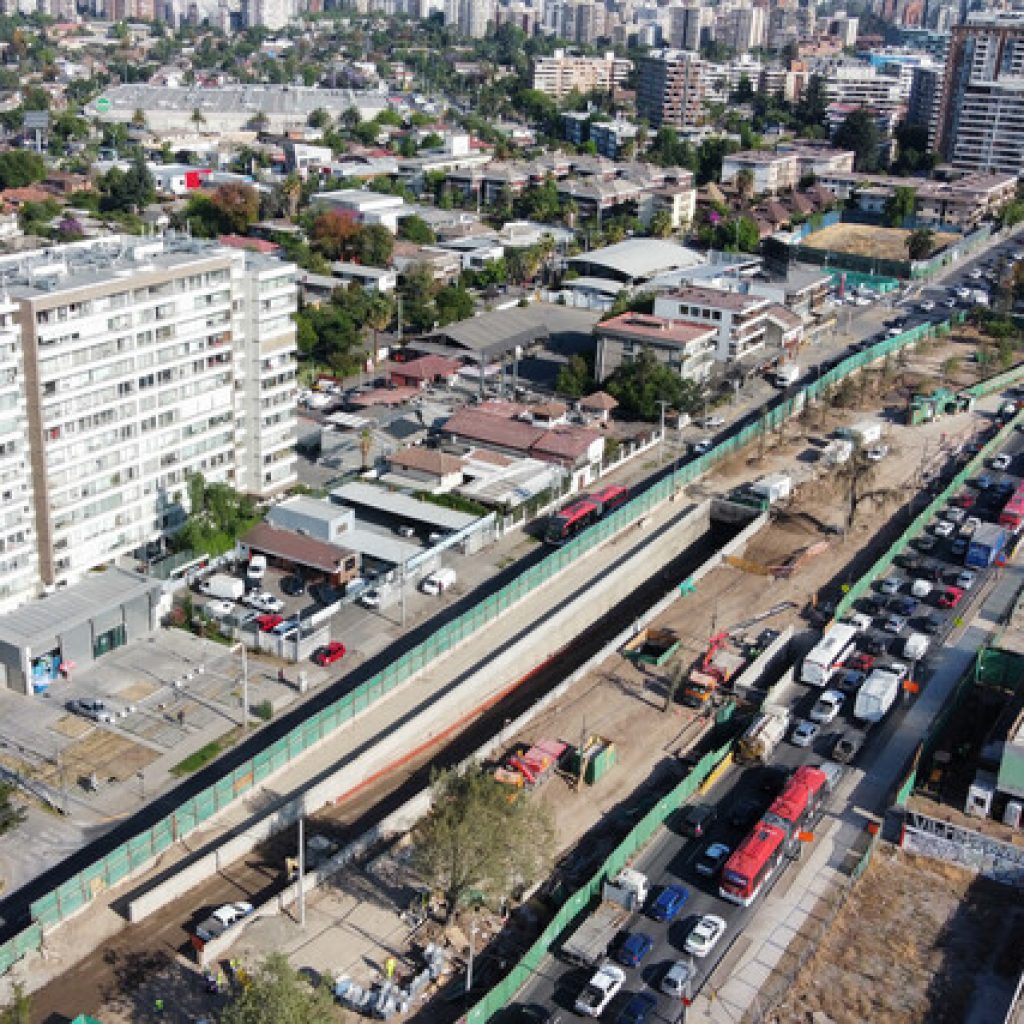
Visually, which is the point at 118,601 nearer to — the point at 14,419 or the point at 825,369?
the point at 14,419

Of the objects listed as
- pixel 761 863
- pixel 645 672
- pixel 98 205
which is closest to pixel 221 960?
pixel 761 863

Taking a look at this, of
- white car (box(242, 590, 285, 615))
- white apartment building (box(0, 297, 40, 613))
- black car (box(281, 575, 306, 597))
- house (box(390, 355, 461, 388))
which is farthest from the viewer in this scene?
house (box(390, 355, 461, 388))

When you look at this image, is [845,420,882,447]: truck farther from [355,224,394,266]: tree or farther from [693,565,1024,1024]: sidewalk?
[355,224,394,266]: tree

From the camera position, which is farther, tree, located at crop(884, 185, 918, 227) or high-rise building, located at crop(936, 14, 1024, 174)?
high-rise building, located at crop(936, 14, 1024, 174)

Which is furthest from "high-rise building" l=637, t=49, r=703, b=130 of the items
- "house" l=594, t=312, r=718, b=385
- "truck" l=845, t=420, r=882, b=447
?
"truck" l=845, t=420, r=882, b=447

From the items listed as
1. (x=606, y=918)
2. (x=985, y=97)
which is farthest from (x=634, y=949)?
(x=985, y=97)

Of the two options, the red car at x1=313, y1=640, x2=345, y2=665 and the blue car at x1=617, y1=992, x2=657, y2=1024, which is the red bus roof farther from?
the red car at x1=313, y1=640, x2=345, y2=665

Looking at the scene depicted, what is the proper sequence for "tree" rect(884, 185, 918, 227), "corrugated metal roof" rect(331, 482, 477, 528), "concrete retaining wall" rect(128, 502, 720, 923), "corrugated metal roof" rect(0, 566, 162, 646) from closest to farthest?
"concrete retaining wall" rect(128, 502, 720, 923)
"corrugated metal roof" rect(0, 566, 162, 646)
"corrugated metal roof" rect(331, 482, 477, 528)
"tree" rect(884, 185, 918, 227)

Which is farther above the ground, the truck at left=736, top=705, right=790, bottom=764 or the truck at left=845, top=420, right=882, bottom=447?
the truck at left=845, top=420, right=882, bottom=447

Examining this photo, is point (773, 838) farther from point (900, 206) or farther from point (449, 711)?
point (900, 206)

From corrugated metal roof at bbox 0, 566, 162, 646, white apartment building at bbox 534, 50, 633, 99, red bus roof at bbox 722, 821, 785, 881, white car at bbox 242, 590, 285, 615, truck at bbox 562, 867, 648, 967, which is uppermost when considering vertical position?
white apartment building at bbox 534, 50, 633, 99
